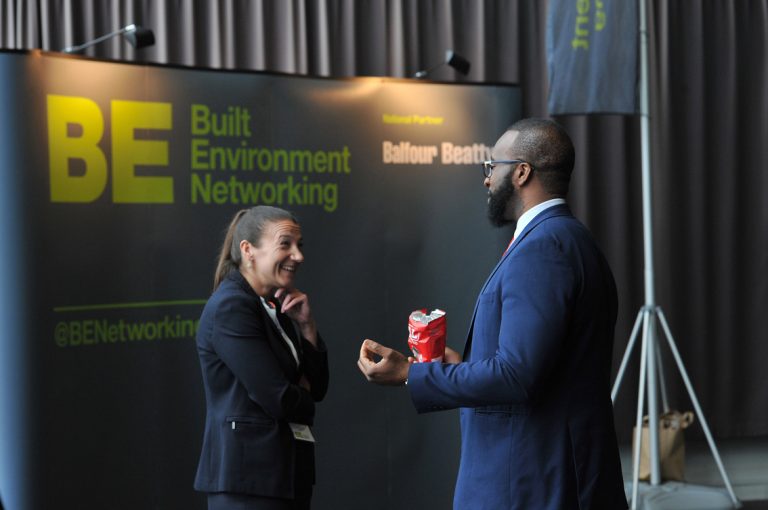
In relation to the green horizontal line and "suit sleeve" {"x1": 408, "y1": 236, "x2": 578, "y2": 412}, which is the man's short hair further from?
the green horizontal line

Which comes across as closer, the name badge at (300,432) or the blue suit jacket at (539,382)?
the blue suit jacket at (539,382)

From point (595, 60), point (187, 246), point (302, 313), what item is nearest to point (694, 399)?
point (595, 60)

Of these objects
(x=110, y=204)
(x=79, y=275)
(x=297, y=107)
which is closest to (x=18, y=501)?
(x=79, y=275)

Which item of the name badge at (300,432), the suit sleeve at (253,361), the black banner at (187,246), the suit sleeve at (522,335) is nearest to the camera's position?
the suit sleeve at (522,335)

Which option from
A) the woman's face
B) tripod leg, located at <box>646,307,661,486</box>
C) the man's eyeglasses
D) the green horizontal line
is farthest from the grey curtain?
the man's eyeglasses

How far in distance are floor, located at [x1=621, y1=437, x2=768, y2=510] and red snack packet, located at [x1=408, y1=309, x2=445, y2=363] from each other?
4.12m

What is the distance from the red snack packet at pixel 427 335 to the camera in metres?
2.15

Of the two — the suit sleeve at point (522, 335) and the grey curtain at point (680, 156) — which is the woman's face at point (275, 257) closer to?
the suit sleeve at point (522, 335)

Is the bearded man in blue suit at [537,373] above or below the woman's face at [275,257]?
below

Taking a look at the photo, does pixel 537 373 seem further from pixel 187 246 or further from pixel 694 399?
pixel 694 399

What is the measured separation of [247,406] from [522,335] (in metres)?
0.99

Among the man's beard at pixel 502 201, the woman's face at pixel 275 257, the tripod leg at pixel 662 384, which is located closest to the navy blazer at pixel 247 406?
the woman's face at pixel 275 257

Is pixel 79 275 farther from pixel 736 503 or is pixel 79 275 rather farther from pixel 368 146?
pixel 736 503

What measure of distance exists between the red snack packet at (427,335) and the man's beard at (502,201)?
26 centimetres
